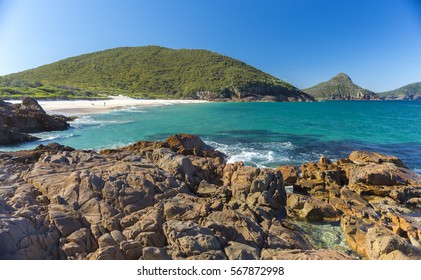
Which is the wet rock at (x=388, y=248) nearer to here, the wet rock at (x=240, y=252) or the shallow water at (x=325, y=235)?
the shallow water at (x=325, y=235)

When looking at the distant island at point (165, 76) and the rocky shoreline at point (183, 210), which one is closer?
the rocky shoreline at point (183, 210)

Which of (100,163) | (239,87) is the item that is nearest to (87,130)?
(100,163)

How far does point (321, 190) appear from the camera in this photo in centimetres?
1473

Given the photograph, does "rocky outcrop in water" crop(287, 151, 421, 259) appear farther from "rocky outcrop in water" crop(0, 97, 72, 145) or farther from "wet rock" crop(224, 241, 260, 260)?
"rocky outcrop in water" crop(0, 97, 72, 145)

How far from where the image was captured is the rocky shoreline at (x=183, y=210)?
7285 millimetres

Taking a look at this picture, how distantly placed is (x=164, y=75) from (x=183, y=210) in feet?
491

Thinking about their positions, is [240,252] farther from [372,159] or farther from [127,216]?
[372,159]

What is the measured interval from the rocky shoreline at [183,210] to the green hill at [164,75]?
4332 inches

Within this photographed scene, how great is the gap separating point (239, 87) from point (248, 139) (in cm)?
11416

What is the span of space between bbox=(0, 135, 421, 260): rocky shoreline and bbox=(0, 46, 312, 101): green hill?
361 ft

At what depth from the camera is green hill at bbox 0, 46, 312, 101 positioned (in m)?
133

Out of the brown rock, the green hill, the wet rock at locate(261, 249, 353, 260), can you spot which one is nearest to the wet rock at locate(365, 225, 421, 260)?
the wet rock at locate(261, 249, 353, 260)

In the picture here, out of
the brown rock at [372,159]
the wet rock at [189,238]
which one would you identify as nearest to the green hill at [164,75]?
the brown rock at [372,159]

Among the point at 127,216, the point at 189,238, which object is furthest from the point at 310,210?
the point at 127,216
